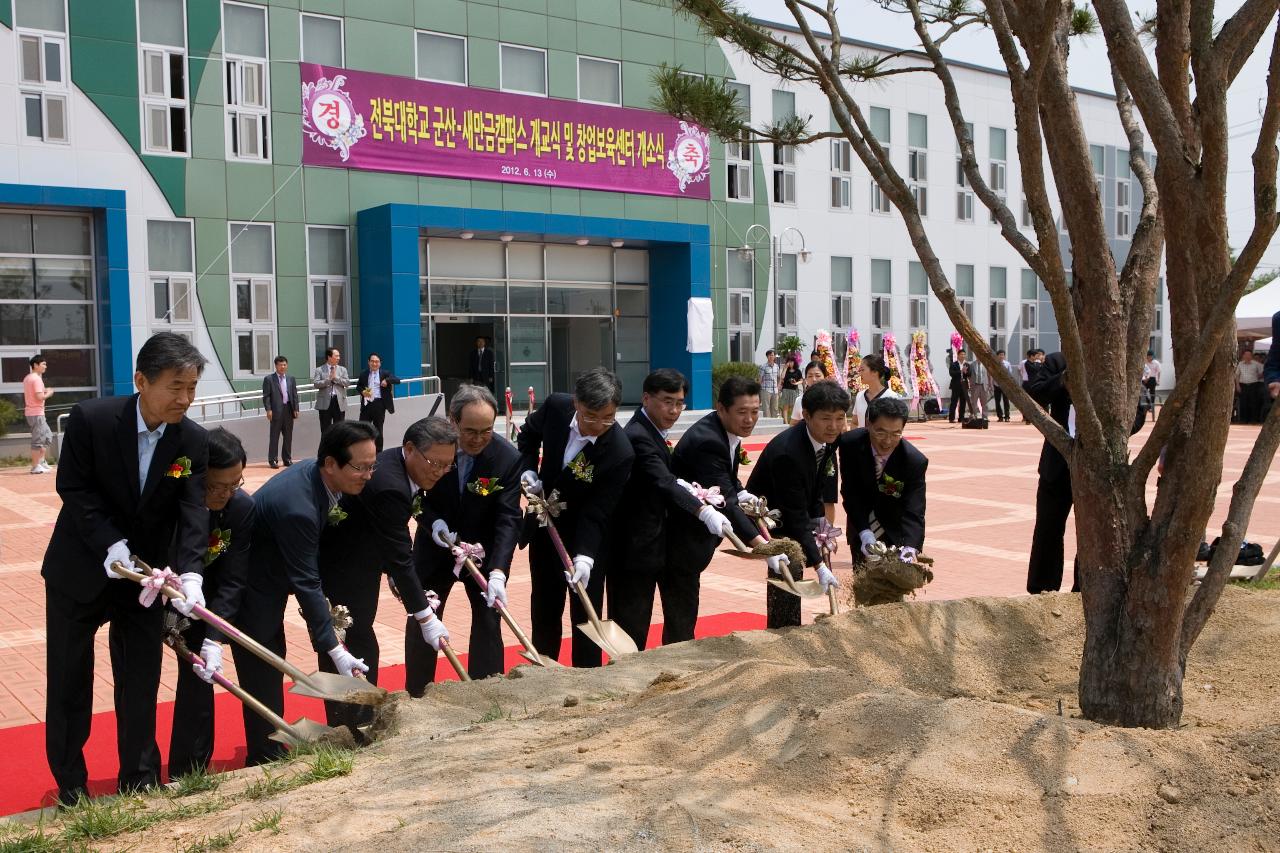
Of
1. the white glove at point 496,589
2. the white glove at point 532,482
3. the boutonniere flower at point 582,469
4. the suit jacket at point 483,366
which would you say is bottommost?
the white glove at point 496,589

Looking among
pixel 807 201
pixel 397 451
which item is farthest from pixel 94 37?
pixel 397 451

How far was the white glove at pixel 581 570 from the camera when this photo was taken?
5.21 meters

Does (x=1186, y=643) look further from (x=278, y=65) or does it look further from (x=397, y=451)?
(x=278, y=65)

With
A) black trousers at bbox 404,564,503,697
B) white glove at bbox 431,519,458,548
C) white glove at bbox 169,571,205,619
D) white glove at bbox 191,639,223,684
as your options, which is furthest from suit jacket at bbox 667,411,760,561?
white glove at bbox 169,571,205,619

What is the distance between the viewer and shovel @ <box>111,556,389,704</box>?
13.4 ft

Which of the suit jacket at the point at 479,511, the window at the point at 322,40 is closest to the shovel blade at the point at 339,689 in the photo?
the suit jacket at the point at 479,511

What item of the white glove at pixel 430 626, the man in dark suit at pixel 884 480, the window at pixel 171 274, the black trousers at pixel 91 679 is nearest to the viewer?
the black trousers at pixel 91 679

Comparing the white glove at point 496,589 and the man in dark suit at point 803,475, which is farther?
the man in dark suit at point 803,475

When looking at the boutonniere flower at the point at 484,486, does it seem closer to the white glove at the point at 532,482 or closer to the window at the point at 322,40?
the white glove at the point at 532,482

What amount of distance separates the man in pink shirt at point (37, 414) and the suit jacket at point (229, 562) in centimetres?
1210

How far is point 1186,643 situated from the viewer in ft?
12.5

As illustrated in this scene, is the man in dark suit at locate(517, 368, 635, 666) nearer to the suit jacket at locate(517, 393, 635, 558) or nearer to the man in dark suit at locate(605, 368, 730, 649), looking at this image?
the suit jacket at locate(517, 393, 635, 558)

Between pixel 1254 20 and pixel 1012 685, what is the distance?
2620mm

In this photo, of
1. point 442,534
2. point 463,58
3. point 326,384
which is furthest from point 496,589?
point 463,58
